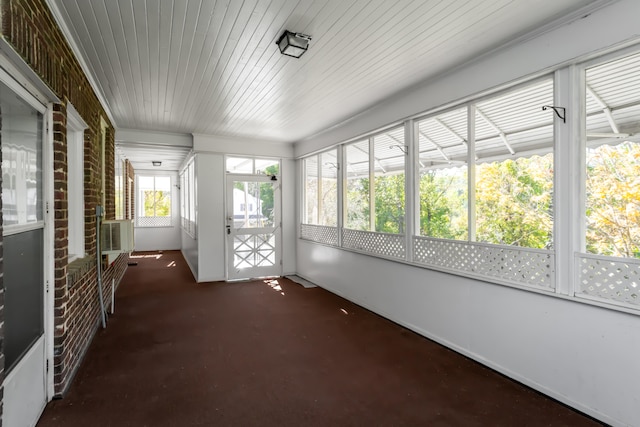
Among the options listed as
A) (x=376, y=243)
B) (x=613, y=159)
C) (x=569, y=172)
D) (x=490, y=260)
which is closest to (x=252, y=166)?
(x=376, y=243)

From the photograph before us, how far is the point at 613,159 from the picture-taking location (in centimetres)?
224

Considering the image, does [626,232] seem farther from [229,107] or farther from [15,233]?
[229,107]

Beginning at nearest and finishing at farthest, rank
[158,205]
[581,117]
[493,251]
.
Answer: [581,117] < [493,251] < [158,205]

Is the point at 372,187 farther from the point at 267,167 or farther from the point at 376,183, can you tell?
the point at 267,167

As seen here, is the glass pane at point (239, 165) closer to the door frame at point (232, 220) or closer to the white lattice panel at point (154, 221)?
the door frame at point (232, 220)

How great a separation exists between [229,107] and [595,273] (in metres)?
4.18

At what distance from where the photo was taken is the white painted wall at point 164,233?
10281 mm

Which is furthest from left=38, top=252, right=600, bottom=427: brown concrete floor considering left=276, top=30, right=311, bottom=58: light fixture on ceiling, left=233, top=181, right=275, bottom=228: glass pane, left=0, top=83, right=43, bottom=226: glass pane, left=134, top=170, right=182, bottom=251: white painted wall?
left=134, top=170, right=182, bottom=251: white painted wall

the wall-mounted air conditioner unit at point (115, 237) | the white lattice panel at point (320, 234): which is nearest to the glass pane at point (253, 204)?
the white lattice panel at point (320, 234)

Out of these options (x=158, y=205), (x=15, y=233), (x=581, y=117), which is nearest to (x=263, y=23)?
(x=15, y=233)

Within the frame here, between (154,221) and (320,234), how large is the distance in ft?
23.0

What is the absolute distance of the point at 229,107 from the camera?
4375mm

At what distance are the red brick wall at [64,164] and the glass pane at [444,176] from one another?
3.32 m

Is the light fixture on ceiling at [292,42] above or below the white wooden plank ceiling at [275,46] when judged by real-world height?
below
